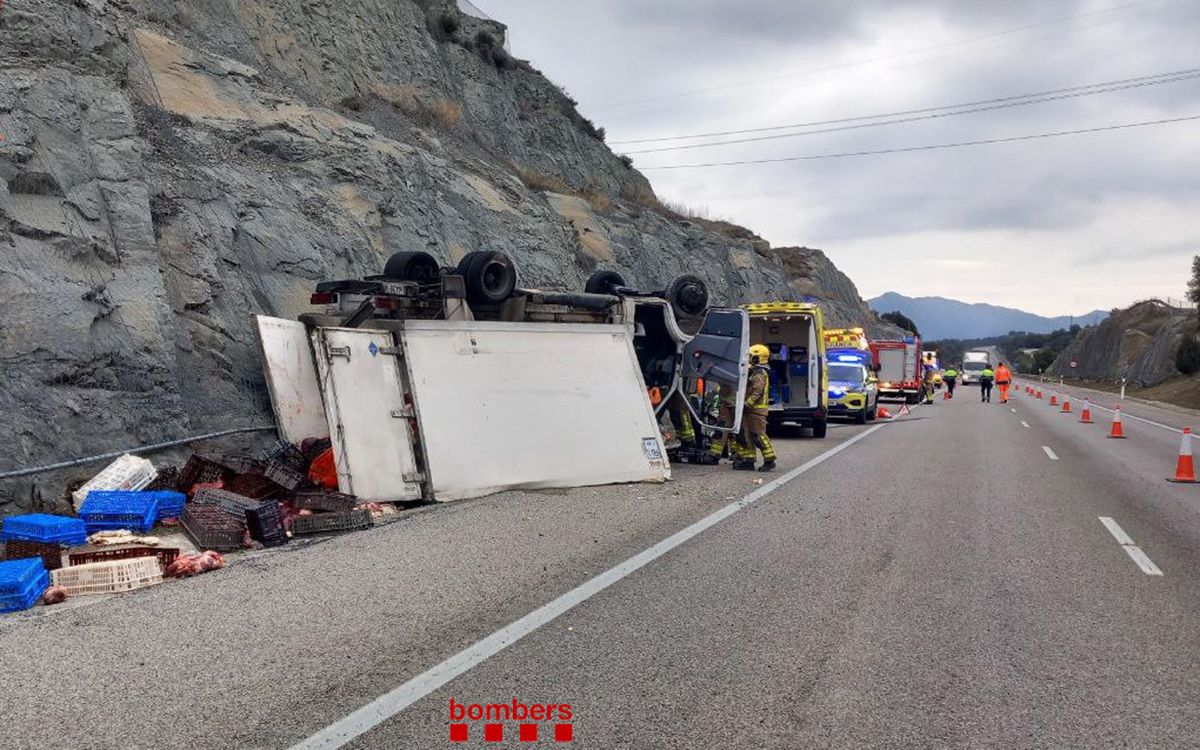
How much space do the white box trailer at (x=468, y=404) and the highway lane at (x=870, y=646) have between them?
9.20 feet

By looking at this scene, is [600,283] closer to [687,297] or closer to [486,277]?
[687,297]

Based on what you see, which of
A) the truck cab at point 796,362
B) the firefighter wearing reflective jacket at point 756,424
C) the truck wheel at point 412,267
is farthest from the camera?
the truck cab at point 796,362

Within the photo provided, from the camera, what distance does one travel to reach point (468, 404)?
35.5ft

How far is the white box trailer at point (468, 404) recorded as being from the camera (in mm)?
10141

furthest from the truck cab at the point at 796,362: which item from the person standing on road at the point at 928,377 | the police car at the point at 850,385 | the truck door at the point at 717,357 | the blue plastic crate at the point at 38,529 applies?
the person standing on road at the point at 928,377

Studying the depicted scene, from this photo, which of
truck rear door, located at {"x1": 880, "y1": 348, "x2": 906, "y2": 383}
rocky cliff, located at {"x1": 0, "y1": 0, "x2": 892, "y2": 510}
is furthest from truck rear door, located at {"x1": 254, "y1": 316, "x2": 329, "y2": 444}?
truck rear door, located at {"x1": 880, "y1": 348, "x2": 906, "y2": 383}

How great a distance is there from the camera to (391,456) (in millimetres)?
10164

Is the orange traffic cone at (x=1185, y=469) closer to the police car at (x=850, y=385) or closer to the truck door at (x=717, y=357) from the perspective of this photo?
the truck door at (x=717, y=357)

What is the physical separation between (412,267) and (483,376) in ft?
11.7

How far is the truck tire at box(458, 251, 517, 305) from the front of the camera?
12641 mm

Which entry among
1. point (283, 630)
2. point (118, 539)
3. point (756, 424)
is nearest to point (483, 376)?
point (118, 539)

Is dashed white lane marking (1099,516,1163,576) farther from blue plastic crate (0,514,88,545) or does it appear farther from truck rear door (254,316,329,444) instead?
truck rear door (254,316,329,444)

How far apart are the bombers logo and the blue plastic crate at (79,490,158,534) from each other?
5.39m

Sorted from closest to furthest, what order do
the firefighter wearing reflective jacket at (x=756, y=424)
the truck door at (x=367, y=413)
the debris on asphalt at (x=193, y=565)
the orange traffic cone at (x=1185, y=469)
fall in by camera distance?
the debris on asphalt at (x=193, y=565), the truck door at (x=367, y=413), the orange traffic cone at (x=1185, y=469), the firefighter wearing reflective jacket at (x=756, y=424)
